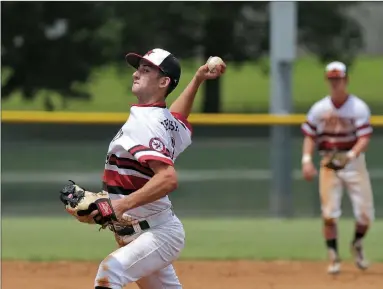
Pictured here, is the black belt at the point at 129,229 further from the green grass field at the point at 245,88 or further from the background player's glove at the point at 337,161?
the green grass field at the point at 245,88

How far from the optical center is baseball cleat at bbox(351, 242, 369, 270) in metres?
9.46

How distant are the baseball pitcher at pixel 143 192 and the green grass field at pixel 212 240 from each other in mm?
4630

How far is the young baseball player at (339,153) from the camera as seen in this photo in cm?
952

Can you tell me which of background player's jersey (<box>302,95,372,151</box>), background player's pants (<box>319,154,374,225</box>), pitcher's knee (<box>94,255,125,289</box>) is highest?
background player's jersey (<box>302,95,372,151</box>)

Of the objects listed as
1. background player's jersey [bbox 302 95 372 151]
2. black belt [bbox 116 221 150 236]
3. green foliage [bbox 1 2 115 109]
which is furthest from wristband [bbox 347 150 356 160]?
green foliage [bbox 1 2 115 109]

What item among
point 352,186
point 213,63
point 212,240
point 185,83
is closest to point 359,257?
point 352,186

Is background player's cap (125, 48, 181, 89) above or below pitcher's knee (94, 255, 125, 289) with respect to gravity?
above

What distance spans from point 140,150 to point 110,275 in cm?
68

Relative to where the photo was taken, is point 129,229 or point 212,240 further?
point 212,240

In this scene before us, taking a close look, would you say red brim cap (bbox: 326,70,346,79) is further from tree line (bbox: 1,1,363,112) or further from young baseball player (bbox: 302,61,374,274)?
tree line (bbox: 1,1,363,112)

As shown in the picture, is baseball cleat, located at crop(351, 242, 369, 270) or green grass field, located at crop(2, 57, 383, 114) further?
green grass field, located at crop(2, 57, 383, 114)

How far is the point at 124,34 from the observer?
2936 centimetres

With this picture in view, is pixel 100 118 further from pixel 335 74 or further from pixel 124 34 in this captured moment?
pixel 124 34

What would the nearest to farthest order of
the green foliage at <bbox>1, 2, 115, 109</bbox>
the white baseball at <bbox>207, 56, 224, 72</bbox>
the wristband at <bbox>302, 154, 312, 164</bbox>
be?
1. the white baseball at <bbox>207, 56, 224, 72</bbox>
2. the wristband at <bbox>302, 154, 312, 164</bbox>
3. the green foliage at <bbox>1, 2, 115, 109</bbox>
